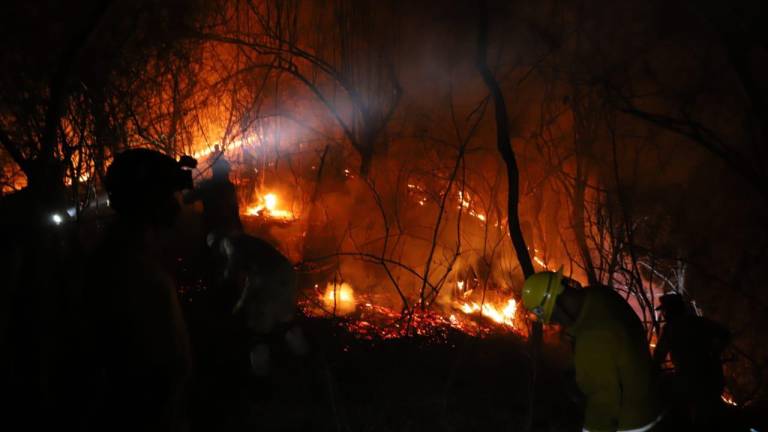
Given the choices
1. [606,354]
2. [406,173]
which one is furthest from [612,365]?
[406,173]

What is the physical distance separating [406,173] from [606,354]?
886 cm

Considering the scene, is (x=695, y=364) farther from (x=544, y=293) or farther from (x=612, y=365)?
(x=544, y=293)

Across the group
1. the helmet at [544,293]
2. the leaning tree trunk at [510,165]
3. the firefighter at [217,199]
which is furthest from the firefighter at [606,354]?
the firefighter at [217,199]

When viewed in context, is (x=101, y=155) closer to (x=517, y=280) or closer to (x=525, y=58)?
(x=517, y=280)

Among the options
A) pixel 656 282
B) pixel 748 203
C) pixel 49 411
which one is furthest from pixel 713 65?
pixel 49 411

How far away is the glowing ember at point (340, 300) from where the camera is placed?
769cm

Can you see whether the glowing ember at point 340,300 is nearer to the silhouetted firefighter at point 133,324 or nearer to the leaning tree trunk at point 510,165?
the leaning tree trunk at point 510,165

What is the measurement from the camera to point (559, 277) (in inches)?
134

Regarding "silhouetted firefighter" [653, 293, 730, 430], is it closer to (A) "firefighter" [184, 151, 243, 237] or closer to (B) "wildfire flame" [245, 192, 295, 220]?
(A) "firefighter" [184, 151, 243, 237]

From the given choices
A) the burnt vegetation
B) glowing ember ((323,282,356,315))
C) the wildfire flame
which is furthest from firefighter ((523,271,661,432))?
the wildfire flame

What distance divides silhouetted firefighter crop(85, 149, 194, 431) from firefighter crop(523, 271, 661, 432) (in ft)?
7.57

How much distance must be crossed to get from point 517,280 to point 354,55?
20.8 feet

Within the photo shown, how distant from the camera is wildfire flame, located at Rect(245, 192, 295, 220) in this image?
11.2 meters

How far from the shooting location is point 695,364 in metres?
5.26
